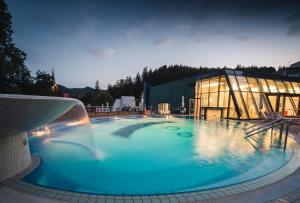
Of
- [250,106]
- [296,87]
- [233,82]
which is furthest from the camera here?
[296,87]

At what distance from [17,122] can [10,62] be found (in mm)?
16684

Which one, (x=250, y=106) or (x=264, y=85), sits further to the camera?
(x=264, y=85)

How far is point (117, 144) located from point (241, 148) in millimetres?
4239

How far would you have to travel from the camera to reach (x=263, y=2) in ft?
35.4

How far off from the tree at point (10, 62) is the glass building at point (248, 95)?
59.3ft

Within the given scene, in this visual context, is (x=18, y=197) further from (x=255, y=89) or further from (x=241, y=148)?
(x=255, y=89)

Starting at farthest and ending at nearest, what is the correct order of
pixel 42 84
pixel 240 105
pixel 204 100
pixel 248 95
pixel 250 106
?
pixel 42 84, pixel 204 100, pixel 248 95, pixel 250 106, pixel 240 105

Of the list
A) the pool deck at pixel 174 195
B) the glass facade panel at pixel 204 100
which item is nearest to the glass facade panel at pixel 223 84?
the glass facade panel at pixel 204 100

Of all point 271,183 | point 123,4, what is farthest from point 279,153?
point 123,4

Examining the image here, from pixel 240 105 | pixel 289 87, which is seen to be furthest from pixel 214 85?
pixel 289 87

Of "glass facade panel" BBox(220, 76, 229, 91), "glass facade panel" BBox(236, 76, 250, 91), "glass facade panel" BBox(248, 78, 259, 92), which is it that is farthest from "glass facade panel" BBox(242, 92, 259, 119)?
"glass facade panel" BBox(220, 76, 229, 91)

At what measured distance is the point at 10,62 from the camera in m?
14.0

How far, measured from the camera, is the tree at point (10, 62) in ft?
43.0

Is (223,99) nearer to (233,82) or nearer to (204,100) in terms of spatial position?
(233,82)
